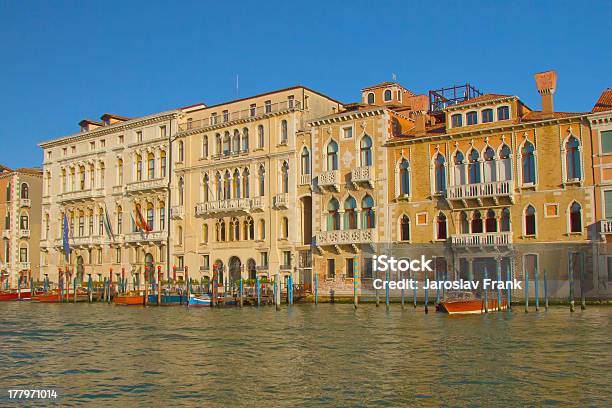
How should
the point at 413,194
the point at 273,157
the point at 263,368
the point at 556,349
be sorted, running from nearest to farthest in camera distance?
the point at 263,368
the point at 556,349
the point at 413,194
the point at 273,157

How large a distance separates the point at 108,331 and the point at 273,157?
59.9 feet

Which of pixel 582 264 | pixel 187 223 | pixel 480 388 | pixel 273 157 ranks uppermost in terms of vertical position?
pixel 273 157

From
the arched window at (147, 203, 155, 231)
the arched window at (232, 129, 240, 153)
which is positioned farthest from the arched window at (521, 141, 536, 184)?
the arched window at (147, 203, 155, 231)

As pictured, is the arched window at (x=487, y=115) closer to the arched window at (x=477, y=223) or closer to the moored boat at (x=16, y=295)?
the arched window at (x=477, y=223)

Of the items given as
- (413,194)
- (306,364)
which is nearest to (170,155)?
(413,194)

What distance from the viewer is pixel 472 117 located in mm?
33219

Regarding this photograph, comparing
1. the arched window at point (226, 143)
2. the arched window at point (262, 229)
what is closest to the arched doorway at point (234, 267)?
the arched window at point (262, 229)

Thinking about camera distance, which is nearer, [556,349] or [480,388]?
[480,388]

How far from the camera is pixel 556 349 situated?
56.6 ft

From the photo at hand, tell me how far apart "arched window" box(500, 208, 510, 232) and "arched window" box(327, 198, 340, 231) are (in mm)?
8512

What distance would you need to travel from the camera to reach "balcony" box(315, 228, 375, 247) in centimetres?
3575

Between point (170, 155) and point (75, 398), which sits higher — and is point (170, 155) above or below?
above

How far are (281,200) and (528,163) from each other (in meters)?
13.0

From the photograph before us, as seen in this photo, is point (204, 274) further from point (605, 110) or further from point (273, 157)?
point (605, 110)
